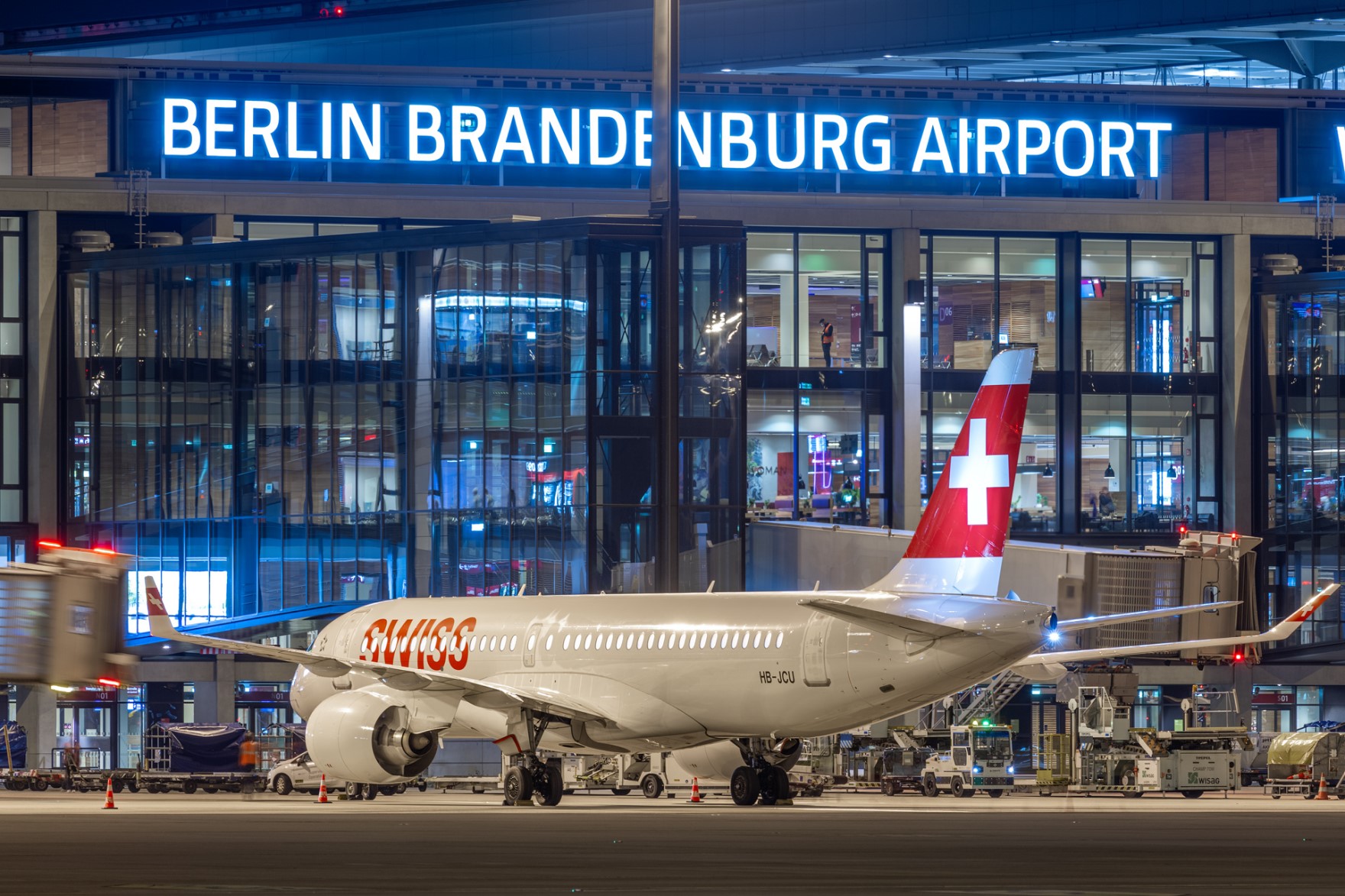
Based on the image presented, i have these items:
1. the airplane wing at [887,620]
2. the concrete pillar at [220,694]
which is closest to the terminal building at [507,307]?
the concrete pillar at [220,694]

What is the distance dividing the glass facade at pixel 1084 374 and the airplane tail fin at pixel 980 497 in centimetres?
3067

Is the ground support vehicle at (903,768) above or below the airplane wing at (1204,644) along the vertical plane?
below

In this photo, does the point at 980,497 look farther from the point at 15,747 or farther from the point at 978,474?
the point at 15,747

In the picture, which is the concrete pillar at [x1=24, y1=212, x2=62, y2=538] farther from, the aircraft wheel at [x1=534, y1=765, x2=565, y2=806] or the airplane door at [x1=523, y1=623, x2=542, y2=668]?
the aircraft wheel at [x1=534, y1=765, x2=565, y2=806]

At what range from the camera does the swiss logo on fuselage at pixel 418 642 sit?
117ft

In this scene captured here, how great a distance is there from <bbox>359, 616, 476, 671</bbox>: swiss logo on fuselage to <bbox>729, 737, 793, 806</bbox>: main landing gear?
580 cm

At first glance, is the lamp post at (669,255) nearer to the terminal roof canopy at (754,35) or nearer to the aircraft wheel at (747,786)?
the aircraft wheel at (747,786)

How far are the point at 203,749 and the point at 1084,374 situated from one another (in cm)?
2803

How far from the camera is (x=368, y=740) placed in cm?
3189

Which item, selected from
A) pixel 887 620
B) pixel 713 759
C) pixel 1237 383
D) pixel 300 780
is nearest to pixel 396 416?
pixel 300 780


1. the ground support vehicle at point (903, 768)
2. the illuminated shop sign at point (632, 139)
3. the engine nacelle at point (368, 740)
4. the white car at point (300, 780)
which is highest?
the illuminated shop sign at point (632, 139)

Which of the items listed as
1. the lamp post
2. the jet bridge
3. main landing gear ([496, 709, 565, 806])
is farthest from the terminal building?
main landing gear ([496, 709, 565, 806])

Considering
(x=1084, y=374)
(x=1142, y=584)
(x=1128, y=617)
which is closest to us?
(x=1128, y=617)

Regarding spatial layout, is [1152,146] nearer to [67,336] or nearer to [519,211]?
[519,211]
